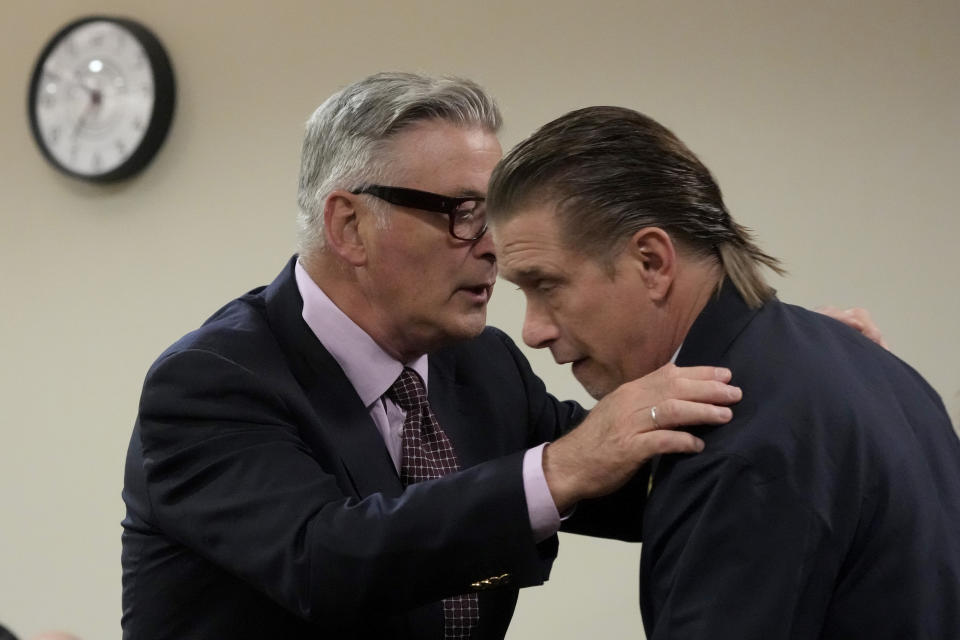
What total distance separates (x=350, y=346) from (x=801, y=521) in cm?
90

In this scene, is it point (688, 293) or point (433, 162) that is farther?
point (433, 162)

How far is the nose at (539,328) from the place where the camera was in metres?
1.55

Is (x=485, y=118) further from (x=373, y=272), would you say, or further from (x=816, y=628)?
(x=816, y=628)

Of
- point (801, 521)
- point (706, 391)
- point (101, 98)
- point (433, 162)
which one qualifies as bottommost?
point (801, 521)

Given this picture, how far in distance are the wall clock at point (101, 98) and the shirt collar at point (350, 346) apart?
5.94 ft

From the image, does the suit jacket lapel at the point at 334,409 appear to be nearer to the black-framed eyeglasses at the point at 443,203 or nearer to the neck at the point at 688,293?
the black-framed eyeglasses at the point at 443,203

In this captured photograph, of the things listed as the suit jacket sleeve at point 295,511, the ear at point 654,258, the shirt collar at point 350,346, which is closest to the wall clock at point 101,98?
the shirt collar at point 350,346

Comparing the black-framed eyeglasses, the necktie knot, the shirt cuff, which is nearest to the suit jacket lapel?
the necktie knot

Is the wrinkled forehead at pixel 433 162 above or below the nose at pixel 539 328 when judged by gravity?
above

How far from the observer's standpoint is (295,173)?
3.51m

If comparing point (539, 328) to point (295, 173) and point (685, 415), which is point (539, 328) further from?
point (295, 173)

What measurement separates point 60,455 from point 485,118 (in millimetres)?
2297

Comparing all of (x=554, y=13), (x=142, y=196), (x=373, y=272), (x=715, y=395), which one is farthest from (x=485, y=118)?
(x=142, y=196)

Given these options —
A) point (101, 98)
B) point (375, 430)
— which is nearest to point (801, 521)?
point (375, 430)
